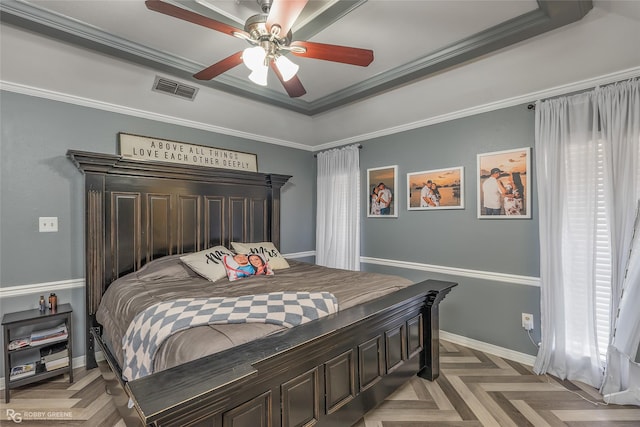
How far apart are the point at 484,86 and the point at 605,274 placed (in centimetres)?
184

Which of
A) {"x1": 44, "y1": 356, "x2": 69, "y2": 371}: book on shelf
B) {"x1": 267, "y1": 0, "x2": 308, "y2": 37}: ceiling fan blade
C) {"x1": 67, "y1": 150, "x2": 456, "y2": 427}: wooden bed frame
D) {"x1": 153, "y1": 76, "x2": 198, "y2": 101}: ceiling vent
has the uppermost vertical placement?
{"x1": 153, "y1": 76, "x2": 198, "y2": 101}: ceiling vent

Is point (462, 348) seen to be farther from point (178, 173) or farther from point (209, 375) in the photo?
point (178, 173)

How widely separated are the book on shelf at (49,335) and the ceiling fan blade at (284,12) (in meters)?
2.85

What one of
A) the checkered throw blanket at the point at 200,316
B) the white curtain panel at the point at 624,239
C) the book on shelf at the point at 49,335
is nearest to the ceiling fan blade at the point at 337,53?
the checkered throw blanket at the point at 200,316

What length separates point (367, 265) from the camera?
13.5 feet

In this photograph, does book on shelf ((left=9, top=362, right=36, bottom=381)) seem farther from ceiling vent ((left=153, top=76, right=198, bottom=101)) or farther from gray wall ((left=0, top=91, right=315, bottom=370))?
ceiling vent ((left=153, top=76, right=198, bottom=101))

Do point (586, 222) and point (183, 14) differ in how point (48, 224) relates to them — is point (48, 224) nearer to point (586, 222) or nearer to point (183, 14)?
point (183, 14)

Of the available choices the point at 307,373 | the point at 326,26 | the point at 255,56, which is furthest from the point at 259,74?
the point at 307,373

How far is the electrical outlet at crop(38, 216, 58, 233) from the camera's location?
2635mm

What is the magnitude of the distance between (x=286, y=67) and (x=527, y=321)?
9.74ft

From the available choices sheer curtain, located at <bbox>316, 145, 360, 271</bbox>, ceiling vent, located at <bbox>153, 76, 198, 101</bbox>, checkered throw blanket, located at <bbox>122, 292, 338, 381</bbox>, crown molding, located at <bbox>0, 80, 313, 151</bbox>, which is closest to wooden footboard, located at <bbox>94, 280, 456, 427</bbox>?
checkered throw blanket, located at <bbox>122, 292, 338, 381</bbox>

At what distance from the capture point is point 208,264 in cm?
284

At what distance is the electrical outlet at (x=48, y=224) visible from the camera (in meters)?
2.63

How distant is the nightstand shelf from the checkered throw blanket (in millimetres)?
1163
